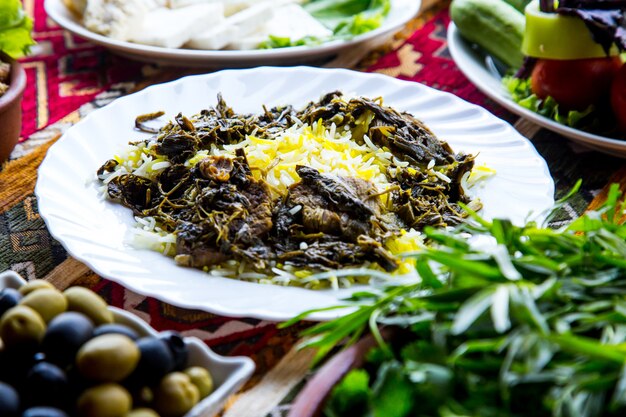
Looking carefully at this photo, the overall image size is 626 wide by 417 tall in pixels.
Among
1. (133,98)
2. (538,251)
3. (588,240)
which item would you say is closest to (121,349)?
(538,251)

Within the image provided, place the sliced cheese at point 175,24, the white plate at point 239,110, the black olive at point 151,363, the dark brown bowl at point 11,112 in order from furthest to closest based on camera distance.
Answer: the sliced cheese at point 175,24 < the dark brown bowl at point 11,112 < the white plate at point 239,110 < the black olive at point 151,363

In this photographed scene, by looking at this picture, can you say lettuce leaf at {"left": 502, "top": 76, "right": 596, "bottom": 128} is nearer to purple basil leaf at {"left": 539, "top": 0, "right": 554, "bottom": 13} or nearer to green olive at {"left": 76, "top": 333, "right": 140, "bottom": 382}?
purple basil leaf at {"left": 539, "top": 0, "right": 554, "bottom": 13}

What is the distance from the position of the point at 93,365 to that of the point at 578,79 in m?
2.10

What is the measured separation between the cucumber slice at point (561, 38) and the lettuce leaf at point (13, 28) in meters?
1.89

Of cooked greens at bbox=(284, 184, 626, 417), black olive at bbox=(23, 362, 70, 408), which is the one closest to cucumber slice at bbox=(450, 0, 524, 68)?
cooked greens at bbox=(284, 184, 626, 417)

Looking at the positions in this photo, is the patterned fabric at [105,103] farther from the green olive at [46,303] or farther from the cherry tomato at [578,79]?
the green olive at [46,303]

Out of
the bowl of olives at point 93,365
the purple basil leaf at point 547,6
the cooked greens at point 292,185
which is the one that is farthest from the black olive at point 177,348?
the purple basil leaf at point 547,6

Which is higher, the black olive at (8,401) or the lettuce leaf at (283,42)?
the black olive at (8,401)

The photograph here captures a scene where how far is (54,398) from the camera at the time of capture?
1.18 meters

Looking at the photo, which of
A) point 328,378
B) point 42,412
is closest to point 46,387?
point 42,412

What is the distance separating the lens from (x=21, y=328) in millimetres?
1247

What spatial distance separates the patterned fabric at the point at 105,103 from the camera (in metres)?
1.74

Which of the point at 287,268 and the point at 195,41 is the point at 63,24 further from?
the point at 287,268

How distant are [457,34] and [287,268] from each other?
1898mm
